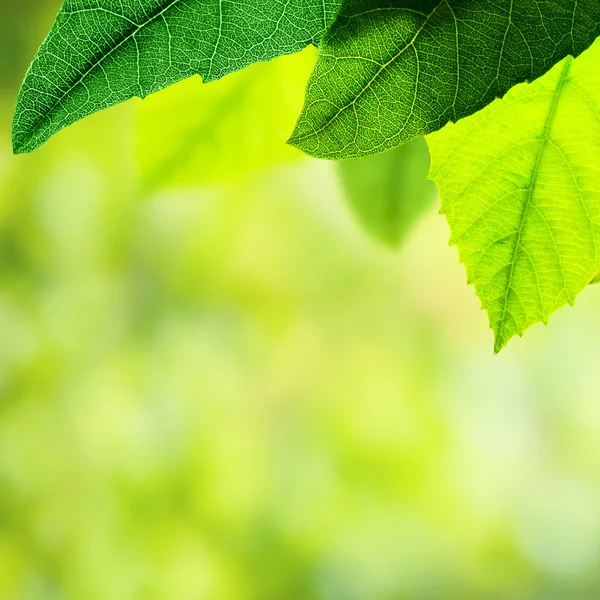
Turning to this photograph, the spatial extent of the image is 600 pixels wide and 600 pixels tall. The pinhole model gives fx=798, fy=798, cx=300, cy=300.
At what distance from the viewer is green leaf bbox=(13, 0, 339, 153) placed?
17cm

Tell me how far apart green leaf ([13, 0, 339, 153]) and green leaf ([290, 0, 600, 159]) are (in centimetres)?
1

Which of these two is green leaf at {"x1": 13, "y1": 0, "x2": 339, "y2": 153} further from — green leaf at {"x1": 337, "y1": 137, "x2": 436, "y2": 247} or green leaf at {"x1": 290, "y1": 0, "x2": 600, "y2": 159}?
green leaf at {"x1": 337, "y1": 137, "x2": 436, "y2": 247}

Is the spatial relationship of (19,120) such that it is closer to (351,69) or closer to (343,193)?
(351,69)

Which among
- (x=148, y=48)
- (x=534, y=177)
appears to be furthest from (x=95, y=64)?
(x=534, y=177)

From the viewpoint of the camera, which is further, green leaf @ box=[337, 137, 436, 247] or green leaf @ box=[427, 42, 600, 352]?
green leaf @ box=[337, 137, 436, 247]

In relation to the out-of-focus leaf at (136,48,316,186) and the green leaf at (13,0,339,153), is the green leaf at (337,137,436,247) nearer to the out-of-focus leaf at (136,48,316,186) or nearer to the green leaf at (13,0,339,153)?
the out-of-focus leaf at (136,48,316,186)

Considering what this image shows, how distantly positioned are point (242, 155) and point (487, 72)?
0.18 meters

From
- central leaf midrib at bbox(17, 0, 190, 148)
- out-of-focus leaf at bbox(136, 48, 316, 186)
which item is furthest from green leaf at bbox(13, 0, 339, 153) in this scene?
out-of-focus leaf at bbox(136, 48, 316, 186)

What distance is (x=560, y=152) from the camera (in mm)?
235

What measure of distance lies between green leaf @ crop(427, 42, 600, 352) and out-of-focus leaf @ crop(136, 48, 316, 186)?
10 centimetres

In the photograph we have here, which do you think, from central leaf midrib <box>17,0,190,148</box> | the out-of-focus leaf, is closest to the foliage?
central leaf midrib <box>17,0,190,148</box>

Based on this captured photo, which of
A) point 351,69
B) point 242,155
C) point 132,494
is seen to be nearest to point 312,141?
point 351,69

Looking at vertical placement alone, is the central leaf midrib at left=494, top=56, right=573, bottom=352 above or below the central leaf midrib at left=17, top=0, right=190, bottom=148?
above

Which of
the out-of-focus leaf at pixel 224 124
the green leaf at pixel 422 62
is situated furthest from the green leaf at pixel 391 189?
the green leaf at pixel 422 62
